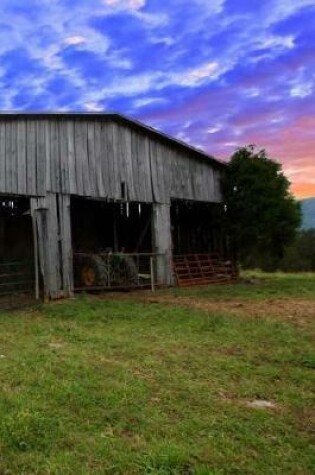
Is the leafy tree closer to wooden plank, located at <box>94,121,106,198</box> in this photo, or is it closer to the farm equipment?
the farm equipment

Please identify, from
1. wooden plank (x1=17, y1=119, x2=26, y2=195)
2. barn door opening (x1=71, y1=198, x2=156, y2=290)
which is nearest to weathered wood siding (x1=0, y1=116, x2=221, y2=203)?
wooden plank (x1=17, y1=119, x2=26, y2=195)

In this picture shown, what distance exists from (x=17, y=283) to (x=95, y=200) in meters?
4.01

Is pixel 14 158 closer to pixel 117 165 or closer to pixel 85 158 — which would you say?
pixel 85 158

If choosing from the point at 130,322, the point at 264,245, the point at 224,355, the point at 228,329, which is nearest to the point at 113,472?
the point at 224,355

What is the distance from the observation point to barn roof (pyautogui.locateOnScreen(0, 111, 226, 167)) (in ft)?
54.2

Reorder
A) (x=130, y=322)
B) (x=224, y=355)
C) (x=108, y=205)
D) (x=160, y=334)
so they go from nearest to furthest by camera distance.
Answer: (x=224, y=355)
(x=160, y=334)
(x=130, y=322)
(x=108, y=205)

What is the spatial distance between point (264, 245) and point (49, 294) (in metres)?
12.2

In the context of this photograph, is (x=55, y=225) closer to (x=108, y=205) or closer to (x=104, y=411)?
(x=108, y=205)

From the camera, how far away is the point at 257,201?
23688 mm

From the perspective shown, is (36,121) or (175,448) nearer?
(175,448)

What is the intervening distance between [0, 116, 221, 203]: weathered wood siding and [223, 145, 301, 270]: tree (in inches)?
71.0

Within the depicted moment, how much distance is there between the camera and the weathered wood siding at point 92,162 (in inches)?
644

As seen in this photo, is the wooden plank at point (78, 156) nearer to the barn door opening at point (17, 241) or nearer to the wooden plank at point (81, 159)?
the wooden plank at point (81, 159)

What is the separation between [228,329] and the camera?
34.9 ft
